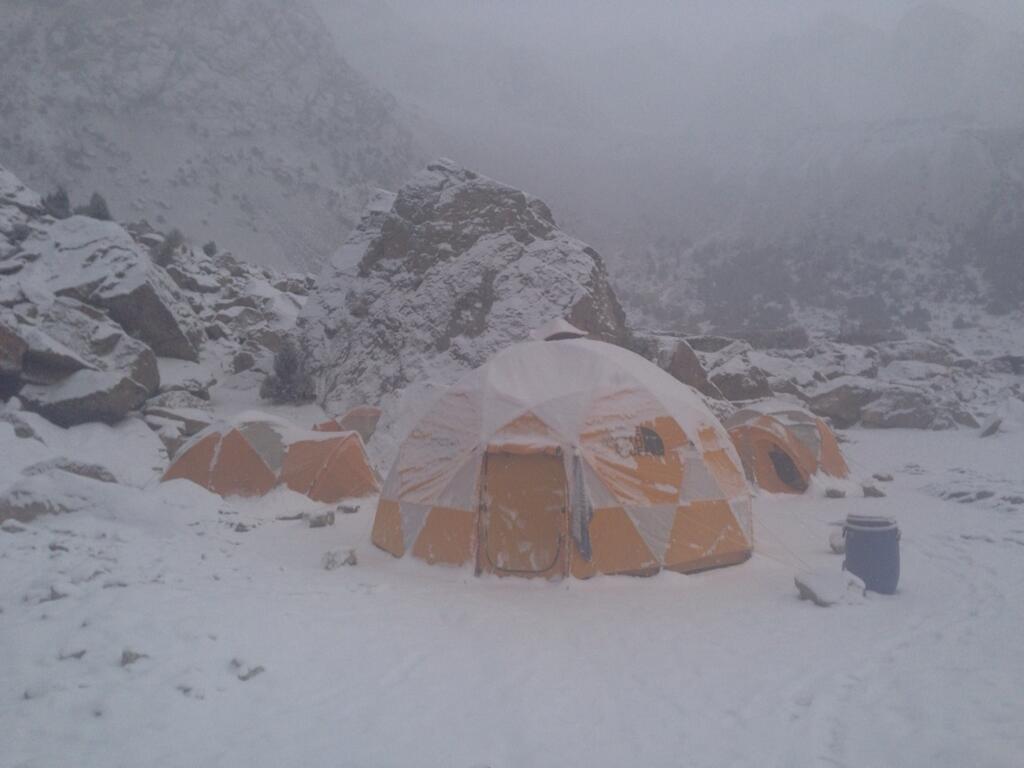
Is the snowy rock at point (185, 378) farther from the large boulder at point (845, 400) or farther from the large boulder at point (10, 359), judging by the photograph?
the large boulder at point (845, 400)

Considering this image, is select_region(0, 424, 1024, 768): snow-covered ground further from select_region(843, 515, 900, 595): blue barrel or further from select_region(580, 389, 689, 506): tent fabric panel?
select_region(580, 389, 689, 506): tent fabric panel

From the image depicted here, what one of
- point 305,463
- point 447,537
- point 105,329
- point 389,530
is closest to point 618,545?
point 447,537

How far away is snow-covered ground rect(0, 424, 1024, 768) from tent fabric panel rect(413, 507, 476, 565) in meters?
0.19

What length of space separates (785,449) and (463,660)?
10930mm

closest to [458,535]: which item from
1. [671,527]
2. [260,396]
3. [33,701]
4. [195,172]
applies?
[671,527]

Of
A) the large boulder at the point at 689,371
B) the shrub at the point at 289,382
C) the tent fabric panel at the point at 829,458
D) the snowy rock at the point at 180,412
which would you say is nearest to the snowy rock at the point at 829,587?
the tent fabric panel at the point at 829,458

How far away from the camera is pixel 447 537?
793 cm

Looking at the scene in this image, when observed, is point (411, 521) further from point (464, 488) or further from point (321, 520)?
point (321, 520)

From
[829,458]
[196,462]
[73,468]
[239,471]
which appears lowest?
[239,471]

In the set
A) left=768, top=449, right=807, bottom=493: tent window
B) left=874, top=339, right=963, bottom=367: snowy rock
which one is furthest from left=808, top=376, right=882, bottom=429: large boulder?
left=768, top=449, right=807, bottom=493: tent window

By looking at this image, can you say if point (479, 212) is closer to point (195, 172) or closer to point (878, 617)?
point (878, 617)

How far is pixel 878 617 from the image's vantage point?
6.09 meters

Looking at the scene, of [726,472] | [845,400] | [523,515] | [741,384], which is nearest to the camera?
[523,515]

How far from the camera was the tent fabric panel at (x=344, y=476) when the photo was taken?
12758mm
